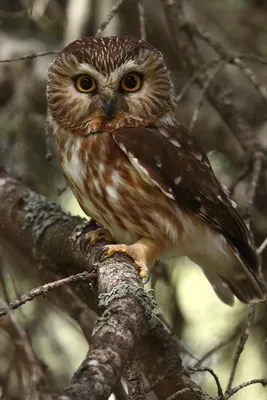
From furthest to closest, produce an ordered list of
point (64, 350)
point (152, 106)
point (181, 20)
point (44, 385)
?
point (181, 20) → point (152, 106) → point (64, 350) → point (44, 385)

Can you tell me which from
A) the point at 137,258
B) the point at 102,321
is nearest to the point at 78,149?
the point at 137,258

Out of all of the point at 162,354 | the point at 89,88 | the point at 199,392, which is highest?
the point at 89,88

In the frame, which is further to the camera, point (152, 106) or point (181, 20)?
point (181, 20)

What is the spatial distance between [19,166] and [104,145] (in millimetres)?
899

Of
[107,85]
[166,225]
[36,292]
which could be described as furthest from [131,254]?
[36,292]

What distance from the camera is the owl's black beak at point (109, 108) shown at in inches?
117

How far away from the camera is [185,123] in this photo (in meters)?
4.48

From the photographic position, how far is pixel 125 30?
4723 mm

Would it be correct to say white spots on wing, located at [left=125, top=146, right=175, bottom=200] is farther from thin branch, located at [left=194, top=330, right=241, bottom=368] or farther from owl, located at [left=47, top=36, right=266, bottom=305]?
thin branch, located at [left=194, top=330, right=241, bottom=368]

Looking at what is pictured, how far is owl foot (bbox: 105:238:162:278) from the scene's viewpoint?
8.68 feet

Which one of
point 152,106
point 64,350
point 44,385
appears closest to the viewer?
point 44,385

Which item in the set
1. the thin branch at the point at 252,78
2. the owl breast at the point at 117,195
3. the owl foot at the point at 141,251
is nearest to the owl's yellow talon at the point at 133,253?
the owl foot at the point at 141,251

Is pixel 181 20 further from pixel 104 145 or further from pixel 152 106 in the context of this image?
pixel 104 145

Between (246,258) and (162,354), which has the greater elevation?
(246,258)
